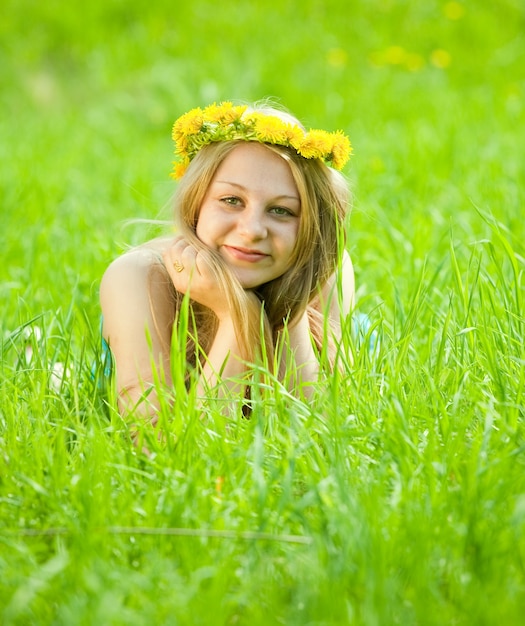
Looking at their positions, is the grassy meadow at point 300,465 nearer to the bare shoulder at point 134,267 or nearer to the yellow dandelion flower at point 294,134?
the bare shoulder at point 134,267

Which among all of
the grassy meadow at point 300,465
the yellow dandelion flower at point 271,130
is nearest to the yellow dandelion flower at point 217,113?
the yellow dandelion flower at point 271,130

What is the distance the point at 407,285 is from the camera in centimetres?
299

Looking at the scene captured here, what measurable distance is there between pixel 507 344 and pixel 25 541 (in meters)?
1.16

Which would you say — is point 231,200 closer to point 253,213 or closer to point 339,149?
point 253,213

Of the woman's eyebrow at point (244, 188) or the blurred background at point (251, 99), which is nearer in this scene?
the woman's eyebrow at point (244, 188)

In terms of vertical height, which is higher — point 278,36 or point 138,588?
point 278,36

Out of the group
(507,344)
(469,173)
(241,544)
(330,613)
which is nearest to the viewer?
(330,613)

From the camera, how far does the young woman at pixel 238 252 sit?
2268 mm

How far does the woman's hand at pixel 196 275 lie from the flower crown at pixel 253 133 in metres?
0.27

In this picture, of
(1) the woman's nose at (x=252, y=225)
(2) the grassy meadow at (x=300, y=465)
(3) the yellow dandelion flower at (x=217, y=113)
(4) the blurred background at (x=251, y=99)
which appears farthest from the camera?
(4) the blurred background at (x=251, y=99)

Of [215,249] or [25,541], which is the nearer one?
[25,541]

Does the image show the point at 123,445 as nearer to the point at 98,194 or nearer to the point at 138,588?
the point at 138,588

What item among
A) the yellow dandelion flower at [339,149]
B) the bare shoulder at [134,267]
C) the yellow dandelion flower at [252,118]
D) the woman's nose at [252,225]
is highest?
the yellow dandelion flower at [252,118]

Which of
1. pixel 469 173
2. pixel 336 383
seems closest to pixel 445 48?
pixel 469 173
